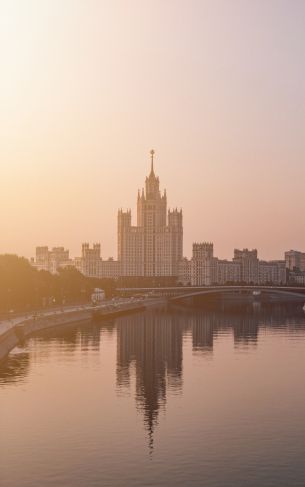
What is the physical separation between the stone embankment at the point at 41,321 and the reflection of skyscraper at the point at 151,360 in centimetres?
876

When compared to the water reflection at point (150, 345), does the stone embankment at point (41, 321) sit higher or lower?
higher

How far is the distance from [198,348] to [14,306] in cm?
5583

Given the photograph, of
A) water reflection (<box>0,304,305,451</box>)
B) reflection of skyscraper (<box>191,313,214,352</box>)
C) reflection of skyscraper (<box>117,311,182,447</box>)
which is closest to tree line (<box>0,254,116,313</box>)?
water reflection (<box>0,304,305,451</box>)

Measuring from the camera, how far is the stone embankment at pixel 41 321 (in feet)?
286

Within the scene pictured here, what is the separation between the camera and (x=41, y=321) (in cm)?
11625

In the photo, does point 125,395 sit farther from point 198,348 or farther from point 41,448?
point 198,348

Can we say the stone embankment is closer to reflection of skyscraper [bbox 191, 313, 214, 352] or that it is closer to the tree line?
the tree line

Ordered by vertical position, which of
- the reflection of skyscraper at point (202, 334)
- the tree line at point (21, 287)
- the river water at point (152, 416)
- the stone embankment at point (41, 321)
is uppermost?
the tree line at point (21, 287)

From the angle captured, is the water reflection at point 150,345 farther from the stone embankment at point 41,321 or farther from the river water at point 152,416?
the stone embankment at point 41,321

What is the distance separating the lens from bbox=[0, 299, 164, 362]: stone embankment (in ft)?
286

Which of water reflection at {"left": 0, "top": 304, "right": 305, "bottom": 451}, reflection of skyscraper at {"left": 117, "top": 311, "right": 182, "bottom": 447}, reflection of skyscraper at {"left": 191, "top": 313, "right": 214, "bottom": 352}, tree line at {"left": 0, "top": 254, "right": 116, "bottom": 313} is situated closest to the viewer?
reflection of skyscraper at {"left": 117, "top": 311, "right": 182, "bottom": 447}

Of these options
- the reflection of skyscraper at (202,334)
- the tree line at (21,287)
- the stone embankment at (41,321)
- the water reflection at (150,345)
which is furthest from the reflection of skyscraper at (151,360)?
the tree line at (21,287)

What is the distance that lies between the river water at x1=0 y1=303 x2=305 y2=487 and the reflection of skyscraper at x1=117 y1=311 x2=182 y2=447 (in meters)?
0.15

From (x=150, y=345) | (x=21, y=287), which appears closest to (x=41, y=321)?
(x=21, y=287)
